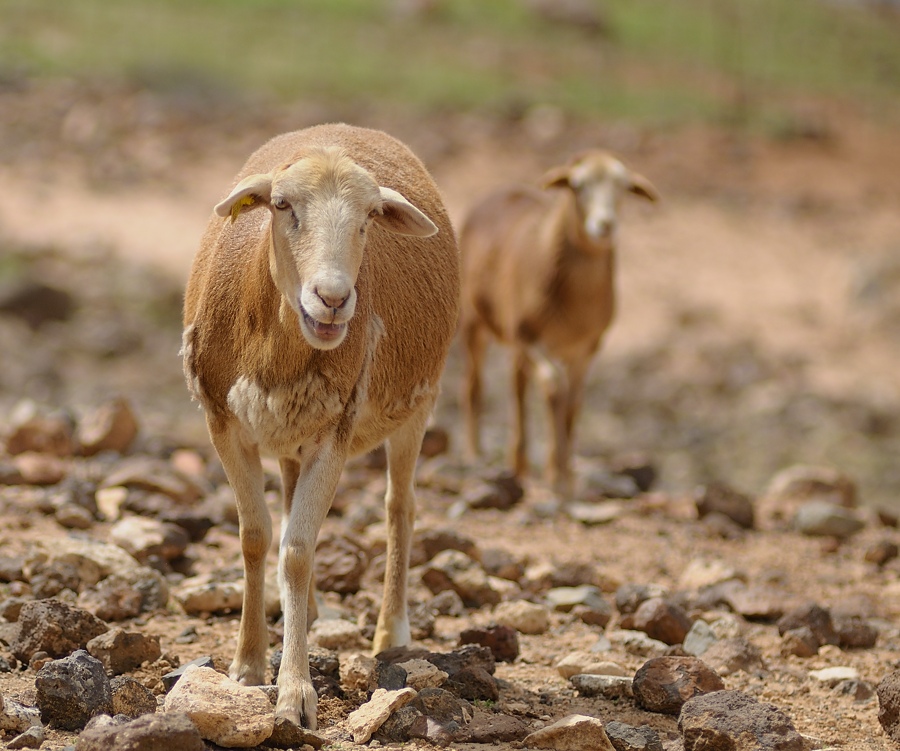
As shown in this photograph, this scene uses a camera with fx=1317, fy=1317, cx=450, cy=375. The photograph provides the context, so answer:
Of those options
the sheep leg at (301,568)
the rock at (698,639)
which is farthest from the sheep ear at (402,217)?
the rock at (698,639)

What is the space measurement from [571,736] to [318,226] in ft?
7.27

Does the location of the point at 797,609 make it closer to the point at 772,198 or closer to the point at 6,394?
the point at 6,394

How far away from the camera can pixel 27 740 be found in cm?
472

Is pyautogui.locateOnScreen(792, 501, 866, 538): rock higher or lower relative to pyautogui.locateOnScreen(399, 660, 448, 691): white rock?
higher

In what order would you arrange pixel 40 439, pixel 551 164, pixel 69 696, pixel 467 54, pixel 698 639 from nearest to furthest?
pixel 69 696 < pixel 698 639 < pixel 40 439 < pixel 551 164 < pixel 467 54

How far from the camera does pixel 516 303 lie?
41.0 feet

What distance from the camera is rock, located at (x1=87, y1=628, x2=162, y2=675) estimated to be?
5582 millimetres

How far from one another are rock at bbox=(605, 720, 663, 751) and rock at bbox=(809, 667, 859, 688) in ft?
4.99

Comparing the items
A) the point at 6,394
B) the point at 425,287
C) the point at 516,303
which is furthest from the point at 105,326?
the point at 425,287

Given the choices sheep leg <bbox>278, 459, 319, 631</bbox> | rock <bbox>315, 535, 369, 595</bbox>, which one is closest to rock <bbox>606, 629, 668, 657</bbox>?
rock <bbox>315, 535, 369, 595</bbox>

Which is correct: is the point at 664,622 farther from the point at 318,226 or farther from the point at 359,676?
the point at 318,226

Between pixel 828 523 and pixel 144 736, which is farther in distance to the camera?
pixel 828 523

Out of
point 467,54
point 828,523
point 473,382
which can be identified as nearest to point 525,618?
point 828,523

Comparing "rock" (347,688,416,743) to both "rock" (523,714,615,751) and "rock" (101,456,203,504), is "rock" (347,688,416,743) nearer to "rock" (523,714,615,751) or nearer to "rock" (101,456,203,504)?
"rock" (523,714,615,751)
